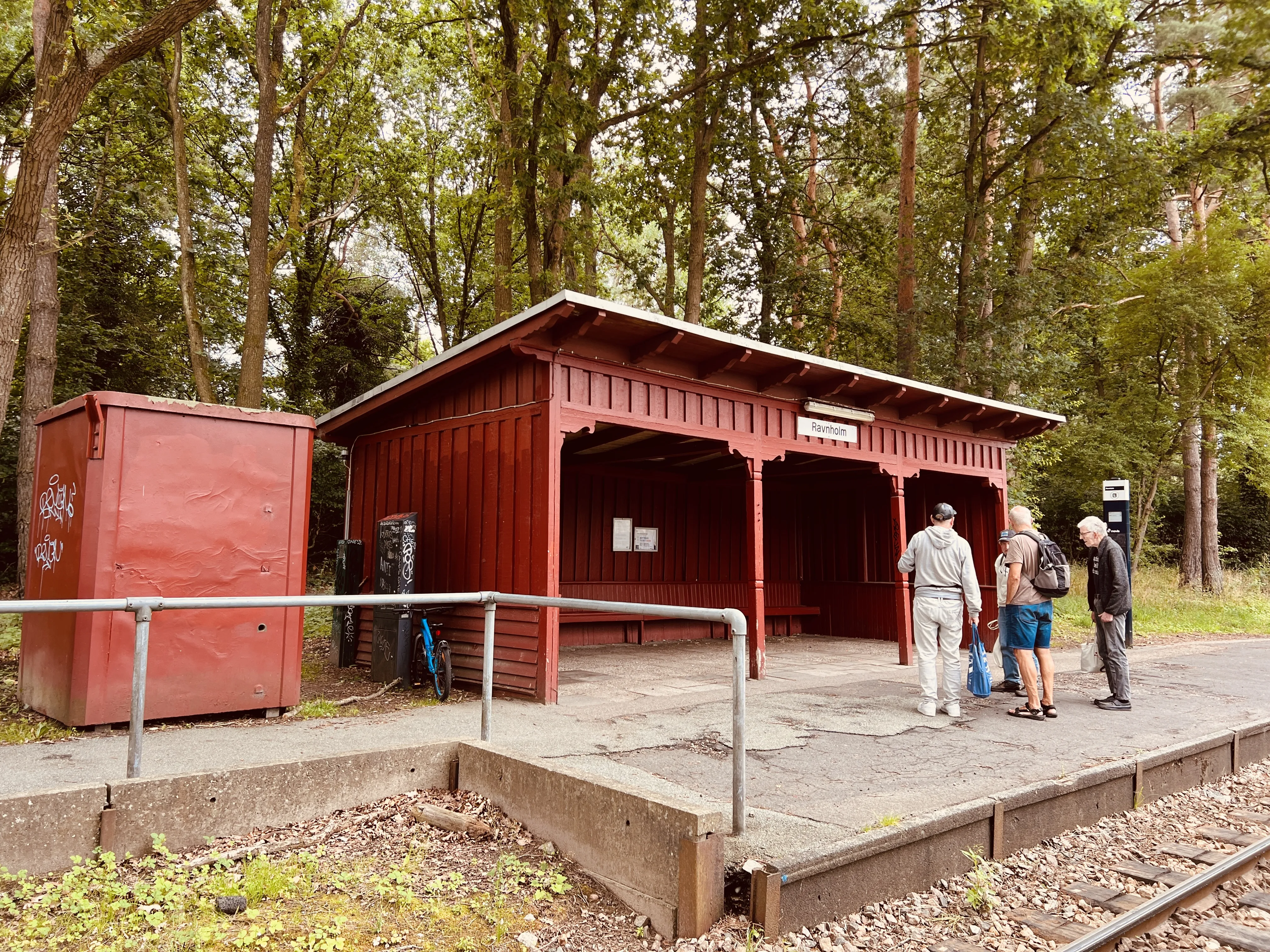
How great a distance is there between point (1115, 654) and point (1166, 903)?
12.5ft

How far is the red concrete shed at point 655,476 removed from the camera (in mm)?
7484

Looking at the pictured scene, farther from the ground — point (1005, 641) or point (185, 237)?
point (185, 237)

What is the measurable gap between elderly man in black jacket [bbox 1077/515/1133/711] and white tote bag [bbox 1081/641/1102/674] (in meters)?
0.33

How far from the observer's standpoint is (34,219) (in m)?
6.91

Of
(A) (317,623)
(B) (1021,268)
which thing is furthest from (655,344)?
(B) (1021,268)

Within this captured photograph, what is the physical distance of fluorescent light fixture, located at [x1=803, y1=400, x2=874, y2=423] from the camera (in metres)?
9.94

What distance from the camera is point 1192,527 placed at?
2172 centimetres

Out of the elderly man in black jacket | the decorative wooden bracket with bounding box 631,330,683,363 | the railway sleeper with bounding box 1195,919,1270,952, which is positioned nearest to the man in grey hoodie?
the elderly man in black jacket

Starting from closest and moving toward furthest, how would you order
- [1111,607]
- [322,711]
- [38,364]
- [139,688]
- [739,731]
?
[739,731] < [139,688] < [322,711] < [1111,607] < [38,364]

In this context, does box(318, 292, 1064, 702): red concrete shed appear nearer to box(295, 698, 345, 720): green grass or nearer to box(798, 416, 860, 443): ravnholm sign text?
box(798, 416, 860, 443): ravnholm sign text

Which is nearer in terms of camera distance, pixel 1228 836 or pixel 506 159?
pixel 1228 836

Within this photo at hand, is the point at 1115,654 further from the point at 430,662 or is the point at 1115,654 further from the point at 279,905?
the point at 279,905

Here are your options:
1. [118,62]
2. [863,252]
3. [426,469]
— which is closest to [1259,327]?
[863,252]

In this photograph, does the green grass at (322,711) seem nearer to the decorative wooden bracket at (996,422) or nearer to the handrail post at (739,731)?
the handrail post at (739,731)
